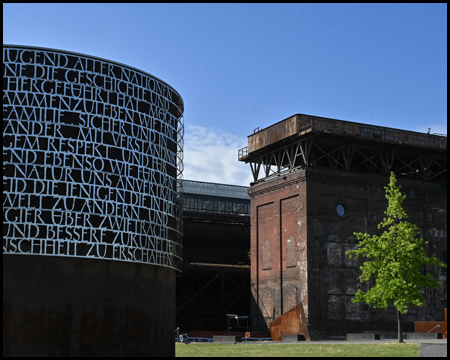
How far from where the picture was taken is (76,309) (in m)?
27.8

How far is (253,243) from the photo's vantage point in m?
49.6

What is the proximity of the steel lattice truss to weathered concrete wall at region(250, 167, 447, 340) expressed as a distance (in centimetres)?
111

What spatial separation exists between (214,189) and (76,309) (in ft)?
129

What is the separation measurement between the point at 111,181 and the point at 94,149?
5.41 ft

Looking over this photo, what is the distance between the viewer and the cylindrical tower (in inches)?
1078

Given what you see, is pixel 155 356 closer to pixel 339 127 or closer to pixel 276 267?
pixel 276 267

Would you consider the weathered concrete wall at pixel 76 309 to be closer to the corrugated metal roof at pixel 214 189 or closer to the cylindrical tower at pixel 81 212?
the cylindrical tower at pixel 81 212

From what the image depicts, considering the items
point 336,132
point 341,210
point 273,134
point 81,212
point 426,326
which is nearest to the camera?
point 81,212

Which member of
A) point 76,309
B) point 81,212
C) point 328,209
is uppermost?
point 328,209

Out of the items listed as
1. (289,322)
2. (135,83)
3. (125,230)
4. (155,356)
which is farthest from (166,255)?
(289,322)

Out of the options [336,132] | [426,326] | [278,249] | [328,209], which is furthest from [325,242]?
[426,326]

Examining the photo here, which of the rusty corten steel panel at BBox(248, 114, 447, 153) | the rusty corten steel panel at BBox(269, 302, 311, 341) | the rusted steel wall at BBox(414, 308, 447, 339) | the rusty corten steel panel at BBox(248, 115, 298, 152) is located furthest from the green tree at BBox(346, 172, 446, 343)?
the rusty corten steel panel at BBox(248, 115, 298, 152)

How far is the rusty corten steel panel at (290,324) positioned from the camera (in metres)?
42.9

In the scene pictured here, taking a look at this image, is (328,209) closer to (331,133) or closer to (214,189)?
(331,133)
